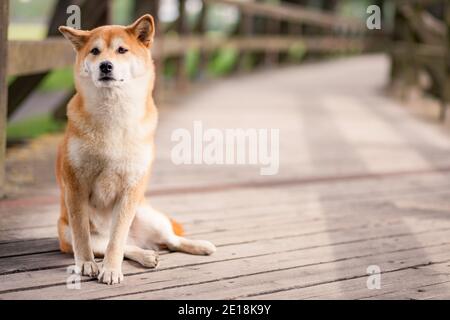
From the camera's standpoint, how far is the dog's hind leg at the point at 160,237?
282 centimetres

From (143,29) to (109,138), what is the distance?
400mm

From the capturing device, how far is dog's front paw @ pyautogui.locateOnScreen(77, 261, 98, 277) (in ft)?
8.30

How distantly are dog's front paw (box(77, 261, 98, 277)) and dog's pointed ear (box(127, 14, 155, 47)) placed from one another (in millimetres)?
797

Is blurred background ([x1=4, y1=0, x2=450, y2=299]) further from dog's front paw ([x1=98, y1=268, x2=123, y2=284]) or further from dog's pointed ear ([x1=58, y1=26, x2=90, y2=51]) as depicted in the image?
dog's pointed ear ([x1=58, y1=26, x2=90, y2=51])

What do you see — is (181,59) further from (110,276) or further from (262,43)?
(110,276)

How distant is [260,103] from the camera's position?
8250 millimetres

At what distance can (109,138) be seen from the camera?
8.31 feet

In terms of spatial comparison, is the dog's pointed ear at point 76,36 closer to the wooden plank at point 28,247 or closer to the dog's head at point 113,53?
the dog's head at point 113,53

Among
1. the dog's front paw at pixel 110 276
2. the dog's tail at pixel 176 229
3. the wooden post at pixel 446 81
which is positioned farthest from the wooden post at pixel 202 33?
the dog's front paw at pixel 110 276

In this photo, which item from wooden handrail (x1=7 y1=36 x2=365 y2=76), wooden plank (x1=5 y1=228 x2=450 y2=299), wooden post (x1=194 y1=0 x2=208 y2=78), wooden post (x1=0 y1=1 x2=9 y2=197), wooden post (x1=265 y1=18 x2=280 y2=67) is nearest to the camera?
wooden plank (x1=5 y1=228 x2=450 y2=299)

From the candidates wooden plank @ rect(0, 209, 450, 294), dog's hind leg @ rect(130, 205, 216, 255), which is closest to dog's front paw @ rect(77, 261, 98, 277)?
wooden plank @ rect(0, 209, 450, 294)

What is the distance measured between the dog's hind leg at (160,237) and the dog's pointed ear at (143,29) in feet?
→ 2.12

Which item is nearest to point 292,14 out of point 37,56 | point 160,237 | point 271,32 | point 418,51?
point 271,32

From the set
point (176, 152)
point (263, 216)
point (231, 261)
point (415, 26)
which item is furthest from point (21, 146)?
point (415, 26)
